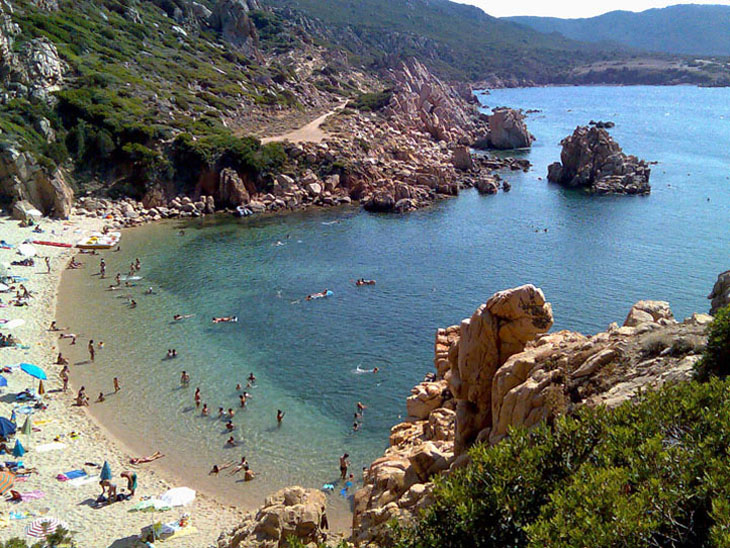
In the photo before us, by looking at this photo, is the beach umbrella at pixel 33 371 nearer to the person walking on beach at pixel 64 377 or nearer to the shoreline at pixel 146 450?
the person walking on beach at pixel 64 377

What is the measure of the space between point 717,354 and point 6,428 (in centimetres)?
2752

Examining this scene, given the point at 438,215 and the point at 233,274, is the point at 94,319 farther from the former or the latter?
the point at 438,215

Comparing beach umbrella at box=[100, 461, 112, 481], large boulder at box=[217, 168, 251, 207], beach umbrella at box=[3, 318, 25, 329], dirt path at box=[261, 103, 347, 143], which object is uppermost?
dirt path at box=[261, 103, 347, 143]

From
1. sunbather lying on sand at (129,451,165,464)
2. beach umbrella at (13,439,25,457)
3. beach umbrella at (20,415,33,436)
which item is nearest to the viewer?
beach umbrella at (13,439,25,457)

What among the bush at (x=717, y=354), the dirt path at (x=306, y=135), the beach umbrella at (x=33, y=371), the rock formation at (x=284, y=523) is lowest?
the beach umbrella at (x=33, y=371)

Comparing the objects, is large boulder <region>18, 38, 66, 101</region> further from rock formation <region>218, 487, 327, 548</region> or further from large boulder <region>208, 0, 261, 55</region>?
rock formation <region>218, 487, 327, 548</region>

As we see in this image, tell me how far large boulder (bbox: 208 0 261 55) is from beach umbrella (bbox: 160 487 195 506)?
4739 inches

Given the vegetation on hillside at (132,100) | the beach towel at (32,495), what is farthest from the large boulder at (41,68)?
the beach towel at (32,495)

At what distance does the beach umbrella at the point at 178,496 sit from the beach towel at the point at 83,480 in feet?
10.3

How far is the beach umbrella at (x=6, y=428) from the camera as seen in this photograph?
87.7ft

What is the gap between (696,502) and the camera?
8508mm

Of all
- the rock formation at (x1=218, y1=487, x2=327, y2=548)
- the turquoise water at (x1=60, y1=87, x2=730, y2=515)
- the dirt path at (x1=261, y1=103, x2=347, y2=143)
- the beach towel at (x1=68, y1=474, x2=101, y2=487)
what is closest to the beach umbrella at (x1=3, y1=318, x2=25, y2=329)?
the turquoise water at (x1=60, y1=87, x2=730, y2=515)

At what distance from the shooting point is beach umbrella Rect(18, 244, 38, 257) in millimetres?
49438

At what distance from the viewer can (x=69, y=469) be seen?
26.0m
